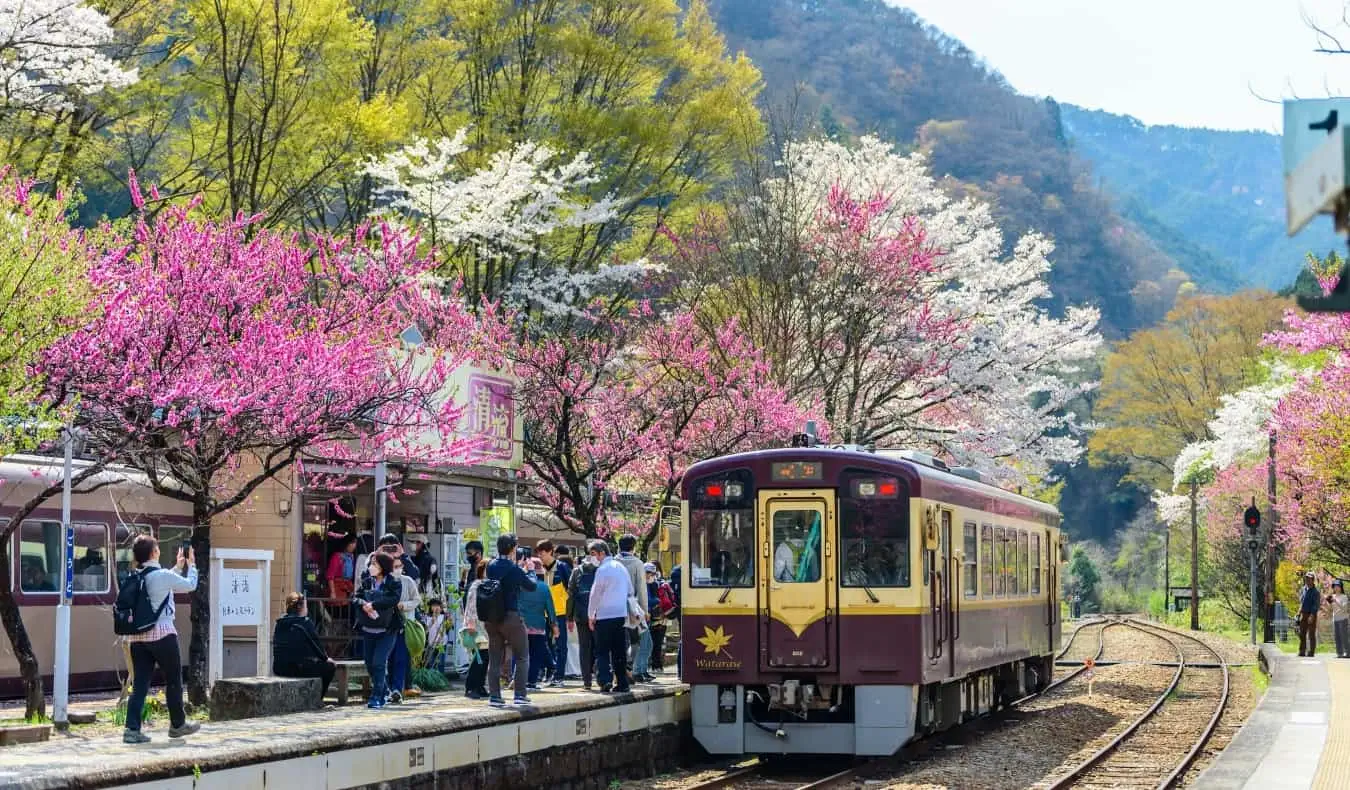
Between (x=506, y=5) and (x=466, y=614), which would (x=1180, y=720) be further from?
(x=506, y=5)

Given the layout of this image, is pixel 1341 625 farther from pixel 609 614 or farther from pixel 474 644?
pixel 474 644

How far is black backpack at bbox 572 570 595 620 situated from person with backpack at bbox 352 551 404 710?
301 cm

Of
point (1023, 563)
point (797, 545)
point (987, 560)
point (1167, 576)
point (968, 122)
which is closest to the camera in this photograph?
point (797, 545)

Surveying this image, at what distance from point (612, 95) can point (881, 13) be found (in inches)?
5546

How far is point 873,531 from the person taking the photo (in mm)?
15336

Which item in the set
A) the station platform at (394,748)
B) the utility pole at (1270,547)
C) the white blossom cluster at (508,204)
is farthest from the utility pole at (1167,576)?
the station platform at (394,748)

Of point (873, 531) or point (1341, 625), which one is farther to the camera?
point (1341, 625)

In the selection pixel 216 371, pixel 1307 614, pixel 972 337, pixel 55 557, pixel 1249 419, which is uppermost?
pixel 972 337

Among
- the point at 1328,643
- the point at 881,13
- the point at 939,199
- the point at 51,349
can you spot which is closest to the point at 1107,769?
the point at 51,349

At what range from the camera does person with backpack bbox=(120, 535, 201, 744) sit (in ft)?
36.7

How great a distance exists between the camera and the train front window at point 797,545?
15453 millimetres

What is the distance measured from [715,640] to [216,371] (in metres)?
5.18

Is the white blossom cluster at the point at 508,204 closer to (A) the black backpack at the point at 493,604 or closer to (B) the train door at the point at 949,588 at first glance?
(B) the train door at the point at 949,588

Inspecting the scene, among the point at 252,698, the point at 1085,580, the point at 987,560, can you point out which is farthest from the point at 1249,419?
the point at 252,698
